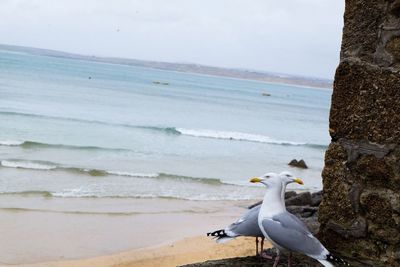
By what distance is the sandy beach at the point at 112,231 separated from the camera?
29.2 ft

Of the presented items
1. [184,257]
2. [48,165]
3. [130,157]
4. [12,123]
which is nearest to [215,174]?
[130,157]

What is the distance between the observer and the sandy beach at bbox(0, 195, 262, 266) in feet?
29.2

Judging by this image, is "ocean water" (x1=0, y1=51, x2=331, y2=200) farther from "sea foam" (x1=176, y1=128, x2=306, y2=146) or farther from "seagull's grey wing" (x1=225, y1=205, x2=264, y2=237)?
"seagull's grey wing" (x1=225, y1=205, x2=264, y2=237)

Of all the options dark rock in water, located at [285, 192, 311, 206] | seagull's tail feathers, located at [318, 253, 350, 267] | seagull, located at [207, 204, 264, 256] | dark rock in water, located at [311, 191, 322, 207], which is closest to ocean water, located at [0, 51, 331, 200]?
dark rock in water, located at [285, 192, 311, 206]

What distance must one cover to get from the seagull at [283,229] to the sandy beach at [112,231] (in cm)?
554

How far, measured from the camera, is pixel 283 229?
3076mm

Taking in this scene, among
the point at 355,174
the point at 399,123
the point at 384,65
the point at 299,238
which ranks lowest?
the point at 299,238

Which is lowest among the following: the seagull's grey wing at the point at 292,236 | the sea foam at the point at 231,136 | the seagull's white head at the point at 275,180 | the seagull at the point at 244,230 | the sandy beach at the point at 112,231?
the sea foam at the point at 231,136

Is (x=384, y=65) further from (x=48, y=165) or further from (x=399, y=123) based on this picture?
(x=48, y=165)

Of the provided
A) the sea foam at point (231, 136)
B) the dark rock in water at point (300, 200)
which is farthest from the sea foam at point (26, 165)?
the sea foam at point (231, 136)

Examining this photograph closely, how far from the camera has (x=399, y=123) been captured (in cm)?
309

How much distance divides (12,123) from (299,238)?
23952 mm

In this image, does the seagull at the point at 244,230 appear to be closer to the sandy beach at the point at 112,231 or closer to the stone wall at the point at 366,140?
the stone wall at the point at 366,140

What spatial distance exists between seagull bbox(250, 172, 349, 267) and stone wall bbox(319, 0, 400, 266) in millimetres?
277
